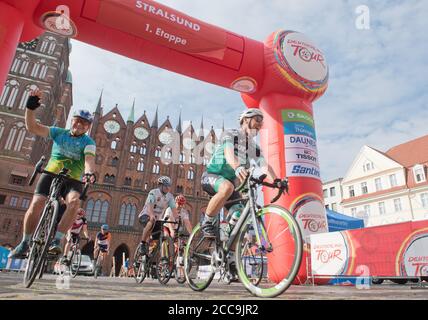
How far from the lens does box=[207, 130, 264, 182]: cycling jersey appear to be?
3129 mm

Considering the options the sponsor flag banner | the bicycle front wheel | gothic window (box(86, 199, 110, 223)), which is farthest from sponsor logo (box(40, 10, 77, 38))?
gothic window (box(86, 199, 110, 223))

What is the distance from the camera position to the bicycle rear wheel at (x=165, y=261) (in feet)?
18.0

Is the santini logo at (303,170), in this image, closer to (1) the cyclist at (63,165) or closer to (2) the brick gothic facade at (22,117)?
(1) the cyclist at (63,165)

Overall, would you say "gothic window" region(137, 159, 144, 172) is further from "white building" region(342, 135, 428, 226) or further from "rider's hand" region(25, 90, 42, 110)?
"rider's hand" region(25, 90, 42, 110)

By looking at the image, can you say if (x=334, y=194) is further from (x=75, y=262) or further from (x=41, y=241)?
(x=41, y=241)

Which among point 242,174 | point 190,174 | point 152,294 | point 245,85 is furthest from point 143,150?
point 242,174

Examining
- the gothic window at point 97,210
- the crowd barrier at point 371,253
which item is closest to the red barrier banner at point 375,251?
the crowd barrier at point 371,253

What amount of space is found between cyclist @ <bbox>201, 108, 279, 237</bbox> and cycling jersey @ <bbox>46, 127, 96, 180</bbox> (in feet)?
5.53

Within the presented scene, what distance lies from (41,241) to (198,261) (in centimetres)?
206

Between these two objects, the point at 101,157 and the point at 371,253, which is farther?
the point at 101,157

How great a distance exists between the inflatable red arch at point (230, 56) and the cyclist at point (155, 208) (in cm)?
253

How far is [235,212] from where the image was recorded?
3273 mm

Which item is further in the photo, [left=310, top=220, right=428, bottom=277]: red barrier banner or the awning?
the awning
